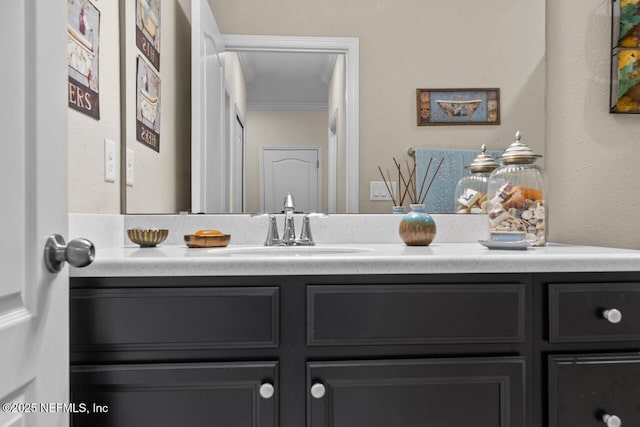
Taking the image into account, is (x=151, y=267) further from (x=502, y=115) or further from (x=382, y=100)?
(x=502, y=115)

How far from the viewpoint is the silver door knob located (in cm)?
69

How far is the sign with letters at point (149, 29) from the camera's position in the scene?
141cm

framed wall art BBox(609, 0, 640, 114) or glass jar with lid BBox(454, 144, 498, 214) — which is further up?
framed wall art BBox(609, 0, 640, 114)

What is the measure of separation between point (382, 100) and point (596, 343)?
3.26 ft

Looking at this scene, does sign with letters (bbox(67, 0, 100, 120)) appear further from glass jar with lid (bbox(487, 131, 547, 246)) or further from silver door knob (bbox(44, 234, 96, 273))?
glass jar with lid (bbox(487, 131, 547, 246))

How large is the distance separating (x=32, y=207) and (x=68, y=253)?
0.29ft

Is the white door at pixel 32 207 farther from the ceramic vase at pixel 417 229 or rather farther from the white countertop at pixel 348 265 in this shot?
the ceramic vase at pixel 417 229

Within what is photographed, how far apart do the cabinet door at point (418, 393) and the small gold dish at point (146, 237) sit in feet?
2.18

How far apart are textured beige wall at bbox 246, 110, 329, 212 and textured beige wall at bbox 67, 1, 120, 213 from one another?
0.43 metres

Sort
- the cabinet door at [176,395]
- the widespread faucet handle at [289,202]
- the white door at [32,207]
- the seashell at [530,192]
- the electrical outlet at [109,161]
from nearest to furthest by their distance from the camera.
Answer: the white door at [32,207]
the cabinet door at [176,395]
the electrical outlet at [109,161]
the seashell at [530,192]
the widespread faucet handle at [289,202]

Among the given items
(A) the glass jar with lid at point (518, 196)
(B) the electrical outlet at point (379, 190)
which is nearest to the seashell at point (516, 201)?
(A) the glass jar with lid at point (518, 196)

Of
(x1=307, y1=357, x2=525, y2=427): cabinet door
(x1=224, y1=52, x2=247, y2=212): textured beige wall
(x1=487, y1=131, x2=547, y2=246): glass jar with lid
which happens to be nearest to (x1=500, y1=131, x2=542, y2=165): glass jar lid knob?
(x1=487, y1=131, x2=547, y2=246): glass jar with lid

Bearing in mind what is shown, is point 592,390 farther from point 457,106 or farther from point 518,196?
point 457,106

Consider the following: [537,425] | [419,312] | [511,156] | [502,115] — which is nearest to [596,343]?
[537,425]
